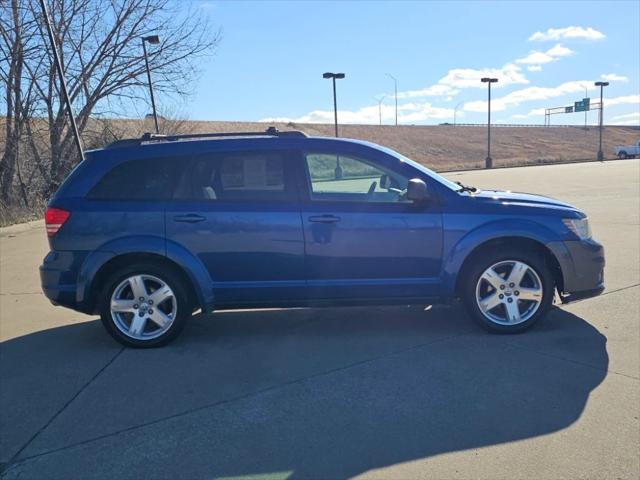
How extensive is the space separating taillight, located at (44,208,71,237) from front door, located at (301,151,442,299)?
2086 millimetres

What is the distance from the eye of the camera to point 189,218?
14.5ft

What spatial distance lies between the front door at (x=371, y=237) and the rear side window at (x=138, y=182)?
Answer: 123 cm

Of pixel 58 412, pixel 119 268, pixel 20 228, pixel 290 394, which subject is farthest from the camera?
pixel 20 228

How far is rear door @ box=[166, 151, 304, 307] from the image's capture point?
174 inches

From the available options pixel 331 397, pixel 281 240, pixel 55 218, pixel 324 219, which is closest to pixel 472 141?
pixel 324 219

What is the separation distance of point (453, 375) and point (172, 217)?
8.74 feet

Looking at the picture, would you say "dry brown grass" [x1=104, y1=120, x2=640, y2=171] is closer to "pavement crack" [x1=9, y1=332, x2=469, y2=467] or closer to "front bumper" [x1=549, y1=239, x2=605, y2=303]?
"front bumper" [x1=549, y1=239, x2=605, y2=303]

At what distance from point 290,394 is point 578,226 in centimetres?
299

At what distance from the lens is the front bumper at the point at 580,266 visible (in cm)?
452

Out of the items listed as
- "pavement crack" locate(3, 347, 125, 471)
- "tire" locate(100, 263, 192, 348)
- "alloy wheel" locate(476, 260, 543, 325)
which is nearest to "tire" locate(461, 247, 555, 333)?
"alloy wheel" locate(476, 260, 543, 325)

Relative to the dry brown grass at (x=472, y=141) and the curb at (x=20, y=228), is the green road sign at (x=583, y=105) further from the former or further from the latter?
the curb at (x=20, y=228)

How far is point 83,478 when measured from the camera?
8.92 feet

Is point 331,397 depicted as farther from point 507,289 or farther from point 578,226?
point 578,226

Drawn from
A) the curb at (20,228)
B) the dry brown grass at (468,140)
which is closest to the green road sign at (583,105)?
the dry brown grass at (468,140)
